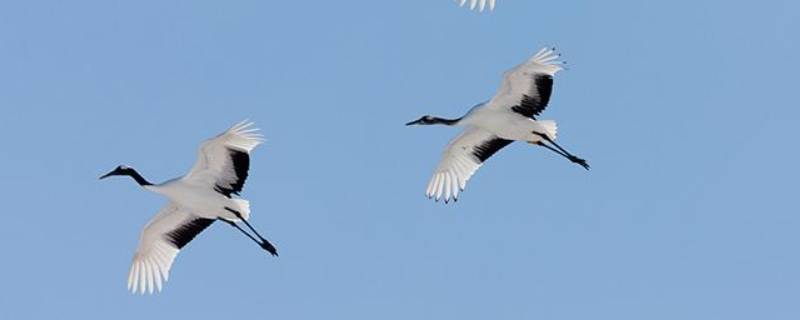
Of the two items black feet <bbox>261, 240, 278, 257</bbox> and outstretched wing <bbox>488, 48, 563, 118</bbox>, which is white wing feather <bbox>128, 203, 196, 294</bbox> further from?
outstretched wing <bbox>488, 48, 563, 118</bbox>

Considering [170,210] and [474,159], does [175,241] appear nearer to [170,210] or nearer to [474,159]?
[170,210]

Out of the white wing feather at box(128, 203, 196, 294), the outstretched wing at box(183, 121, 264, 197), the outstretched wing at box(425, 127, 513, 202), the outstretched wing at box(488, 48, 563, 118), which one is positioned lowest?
the white wing feather at box(128, 203, 196, 294)

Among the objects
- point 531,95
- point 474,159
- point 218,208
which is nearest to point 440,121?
point 474,159

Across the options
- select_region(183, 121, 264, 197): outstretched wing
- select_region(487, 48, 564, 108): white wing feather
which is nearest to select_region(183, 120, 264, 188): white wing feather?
select_region(183, 121, 264, 197): outstretched wing

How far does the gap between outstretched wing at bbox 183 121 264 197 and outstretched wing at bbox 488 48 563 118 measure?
4407 mm

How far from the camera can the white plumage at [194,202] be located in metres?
27.0

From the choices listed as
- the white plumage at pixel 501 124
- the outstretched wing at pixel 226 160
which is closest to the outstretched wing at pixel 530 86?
the white plumage at pixel 501 124

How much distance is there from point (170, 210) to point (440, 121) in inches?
218

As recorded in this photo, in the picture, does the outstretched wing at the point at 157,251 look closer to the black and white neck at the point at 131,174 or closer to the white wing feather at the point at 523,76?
the black and white neck at the point at 131,174

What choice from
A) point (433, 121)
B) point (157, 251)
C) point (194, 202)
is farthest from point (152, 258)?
point (433, 121)

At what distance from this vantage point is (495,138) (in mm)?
31156

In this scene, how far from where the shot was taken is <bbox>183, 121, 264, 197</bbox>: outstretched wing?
2681 cm

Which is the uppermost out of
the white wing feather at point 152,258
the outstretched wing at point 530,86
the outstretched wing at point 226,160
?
the outstretched wing at point 530,86

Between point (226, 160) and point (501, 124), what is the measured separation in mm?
4914
